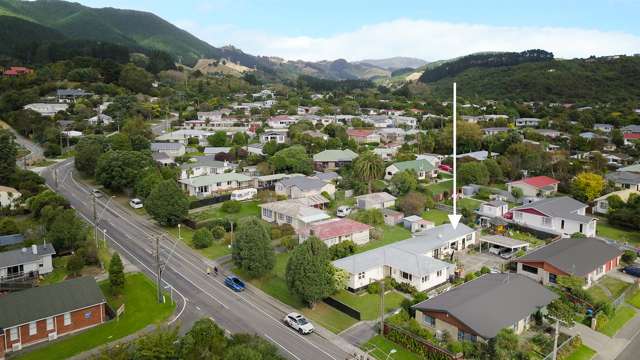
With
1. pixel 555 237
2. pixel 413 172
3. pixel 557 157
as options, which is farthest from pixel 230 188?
pixel 557 157

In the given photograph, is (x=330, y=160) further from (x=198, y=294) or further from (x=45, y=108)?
(x=45, y=108)

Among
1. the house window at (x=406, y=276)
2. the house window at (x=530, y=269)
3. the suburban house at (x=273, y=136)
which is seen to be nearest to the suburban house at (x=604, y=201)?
the house window at (x=530, y=269)

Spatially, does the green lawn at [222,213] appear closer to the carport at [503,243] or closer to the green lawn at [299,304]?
the green lawn at [299,304]

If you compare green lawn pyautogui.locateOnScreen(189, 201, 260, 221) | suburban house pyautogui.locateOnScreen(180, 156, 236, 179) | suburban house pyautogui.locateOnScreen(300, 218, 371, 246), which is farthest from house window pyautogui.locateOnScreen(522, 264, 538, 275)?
suburban house pyautogui.locateOnScreen(180, 156, 236, 179)

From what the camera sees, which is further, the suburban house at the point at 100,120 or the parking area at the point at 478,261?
the suburban house at the point at 100,120

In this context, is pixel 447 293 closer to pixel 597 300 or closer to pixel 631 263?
pixel 597 300

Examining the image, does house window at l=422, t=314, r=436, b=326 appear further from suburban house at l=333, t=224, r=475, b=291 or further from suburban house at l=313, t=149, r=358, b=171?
suburban house at l=313, t=149, r=358, b=171
